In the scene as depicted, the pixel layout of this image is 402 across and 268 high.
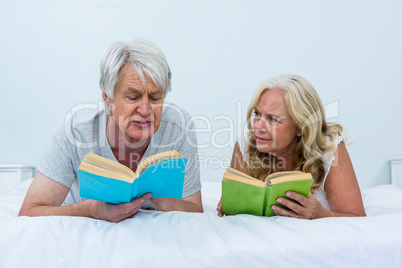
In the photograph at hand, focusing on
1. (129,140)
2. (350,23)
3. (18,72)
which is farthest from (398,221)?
(18,72)

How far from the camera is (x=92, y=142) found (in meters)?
1.29

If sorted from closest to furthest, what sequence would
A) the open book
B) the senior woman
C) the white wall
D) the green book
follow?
the open book
the green book
the senior woman
the white wall

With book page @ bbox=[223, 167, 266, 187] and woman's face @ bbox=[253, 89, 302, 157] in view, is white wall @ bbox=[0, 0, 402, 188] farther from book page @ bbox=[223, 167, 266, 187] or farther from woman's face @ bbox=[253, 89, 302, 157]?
book page @ bbox=[223, 167, 266, 187]

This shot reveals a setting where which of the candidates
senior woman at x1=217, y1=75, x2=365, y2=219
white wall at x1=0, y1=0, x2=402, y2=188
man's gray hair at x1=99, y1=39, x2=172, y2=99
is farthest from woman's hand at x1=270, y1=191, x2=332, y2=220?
white wall at x1=0, y1=0, x2=402, y2=188

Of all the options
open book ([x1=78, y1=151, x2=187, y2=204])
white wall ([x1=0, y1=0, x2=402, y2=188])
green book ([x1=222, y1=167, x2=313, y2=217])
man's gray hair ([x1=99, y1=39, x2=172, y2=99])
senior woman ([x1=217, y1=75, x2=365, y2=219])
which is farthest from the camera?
white wall ([x1=0, y1=0, x2=402, y2=188])

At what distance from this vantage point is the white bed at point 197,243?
0.88m

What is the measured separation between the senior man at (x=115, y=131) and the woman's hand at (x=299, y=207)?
0.34 meters

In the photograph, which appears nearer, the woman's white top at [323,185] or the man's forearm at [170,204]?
the man's forearm at [170,204]

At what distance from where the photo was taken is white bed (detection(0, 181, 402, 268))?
882 millimetres

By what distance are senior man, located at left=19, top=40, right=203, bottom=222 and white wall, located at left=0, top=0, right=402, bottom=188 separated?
1.45 m

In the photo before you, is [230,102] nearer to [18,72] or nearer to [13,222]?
[18,72]

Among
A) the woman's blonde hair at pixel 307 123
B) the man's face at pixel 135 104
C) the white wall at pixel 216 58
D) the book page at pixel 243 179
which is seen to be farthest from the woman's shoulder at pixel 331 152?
the white wall at pixel 216 58

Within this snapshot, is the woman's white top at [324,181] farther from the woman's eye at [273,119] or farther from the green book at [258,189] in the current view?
the green book at [258,189]

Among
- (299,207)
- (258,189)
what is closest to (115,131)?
(258,189)
